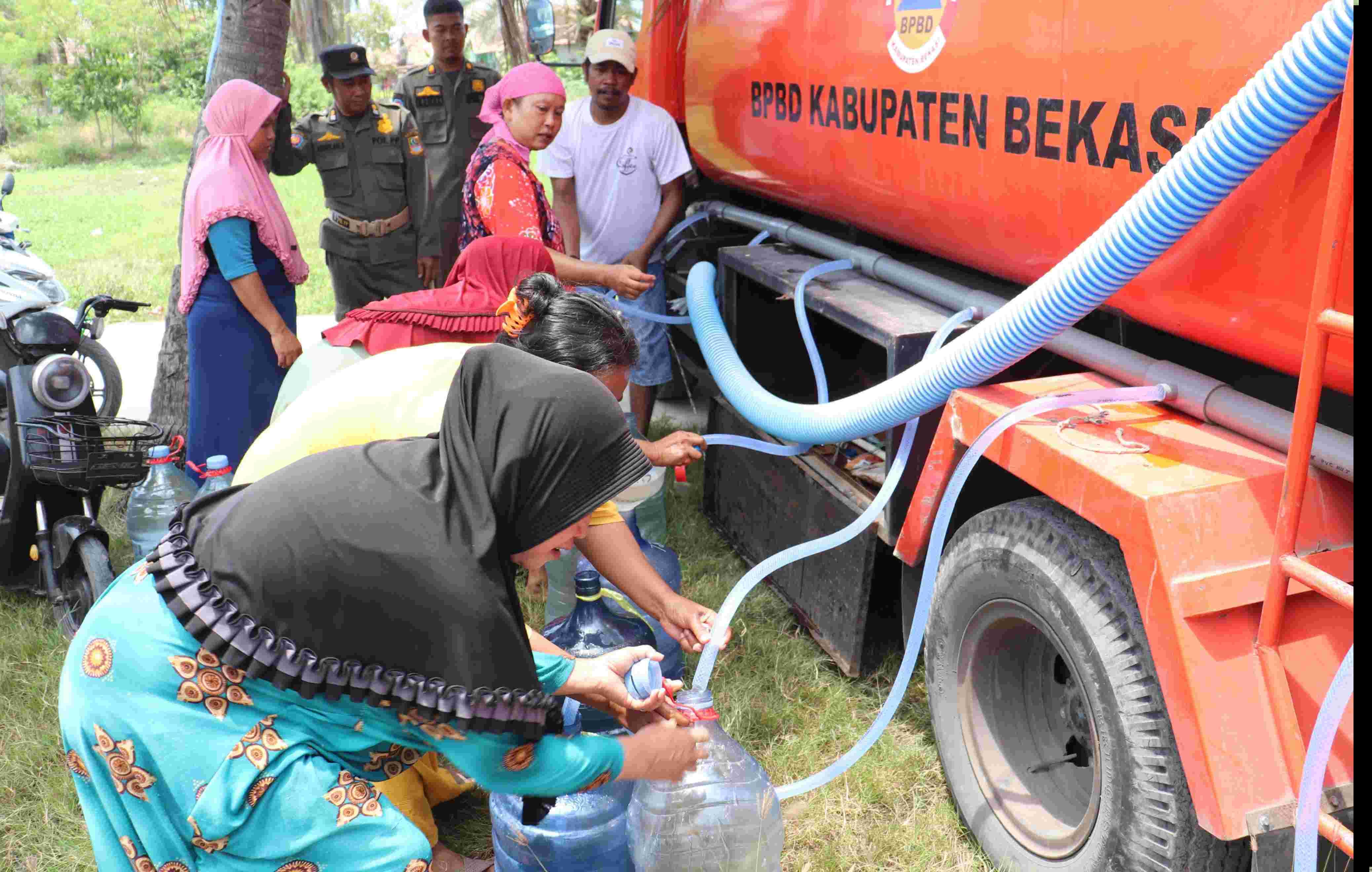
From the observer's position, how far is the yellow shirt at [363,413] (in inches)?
89.2

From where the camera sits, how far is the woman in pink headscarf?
3.62 m

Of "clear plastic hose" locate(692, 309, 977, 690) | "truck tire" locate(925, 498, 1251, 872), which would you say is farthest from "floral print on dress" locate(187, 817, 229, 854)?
"truck tire" locate(925, 498, 1251, 872)

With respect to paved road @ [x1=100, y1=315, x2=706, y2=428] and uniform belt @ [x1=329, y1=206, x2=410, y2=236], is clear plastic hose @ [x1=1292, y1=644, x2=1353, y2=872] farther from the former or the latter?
uniform belt @ [x1=329, y1=206, x2=410, y2=236]

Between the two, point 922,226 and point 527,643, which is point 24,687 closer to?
point 527,643

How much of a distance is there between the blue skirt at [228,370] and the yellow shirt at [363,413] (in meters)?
1.70

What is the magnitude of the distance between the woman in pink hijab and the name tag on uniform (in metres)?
2.06

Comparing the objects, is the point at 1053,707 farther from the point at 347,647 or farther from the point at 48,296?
the point at 48,296

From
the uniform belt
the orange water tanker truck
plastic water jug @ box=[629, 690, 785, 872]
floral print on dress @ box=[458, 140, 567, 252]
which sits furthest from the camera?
the uniform belt

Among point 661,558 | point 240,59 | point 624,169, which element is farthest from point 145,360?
point 661,558

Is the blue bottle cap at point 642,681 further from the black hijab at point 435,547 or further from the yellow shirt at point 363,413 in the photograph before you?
the yellow shirt at point 363,413

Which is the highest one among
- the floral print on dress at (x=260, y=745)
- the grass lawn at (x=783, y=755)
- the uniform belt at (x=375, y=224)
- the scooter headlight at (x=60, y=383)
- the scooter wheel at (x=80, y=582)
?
the uniform belt at (x=375, y=224)

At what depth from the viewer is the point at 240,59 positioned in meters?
4.60

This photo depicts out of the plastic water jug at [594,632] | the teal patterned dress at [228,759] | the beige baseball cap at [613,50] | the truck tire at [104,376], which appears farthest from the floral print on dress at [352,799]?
the truck tire at [104,376]

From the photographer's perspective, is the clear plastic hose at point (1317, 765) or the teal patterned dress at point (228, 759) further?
the teal patterned dress at point (228, 759)
